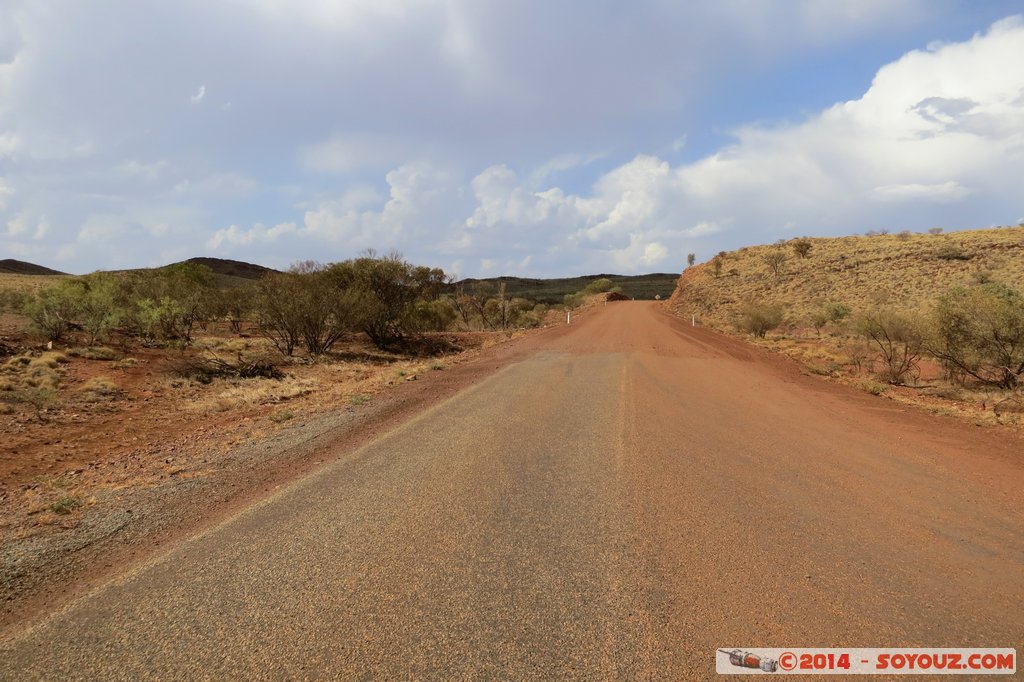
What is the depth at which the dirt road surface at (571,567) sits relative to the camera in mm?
3059

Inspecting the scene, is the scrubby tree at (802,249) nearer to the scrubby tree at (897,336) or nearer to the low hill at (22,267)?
the scrubby tree at (897,336)

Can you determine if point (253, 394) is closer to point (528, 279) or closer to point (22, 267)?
point (528, 279)

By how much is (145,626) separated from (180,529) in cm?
170

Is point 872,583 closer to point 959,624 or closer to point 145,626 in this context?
point 959,624

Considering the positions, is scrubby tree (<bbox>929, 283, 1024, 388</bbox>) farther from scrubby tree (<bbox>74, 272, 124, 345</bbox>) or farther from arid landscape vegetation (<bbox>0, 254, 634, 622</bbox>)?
scrubby tree (<bbox>74, 272, 124, 345</bbox>)

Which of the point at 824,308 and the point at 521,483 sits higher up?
the point at 824,308

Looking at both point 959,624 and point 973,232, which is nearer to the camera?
point 959,624

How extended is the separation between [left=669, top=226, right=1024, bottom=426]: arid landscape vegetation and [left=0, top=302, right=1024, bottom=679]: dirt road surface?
20.0ft

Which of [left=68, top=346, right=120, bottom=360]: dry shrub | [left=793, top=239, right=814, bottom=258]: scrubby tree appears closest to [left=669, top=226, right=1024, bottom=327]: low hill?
[left=793, top=239, right=814, bottom=258]: scrubby tree

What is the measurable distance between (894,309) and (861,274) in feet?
72.0

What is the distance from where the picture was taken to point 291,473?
21.0 ft

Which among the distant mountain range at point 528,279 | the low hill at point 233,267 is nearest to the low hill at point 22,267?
the distant mountain range at point 528,279

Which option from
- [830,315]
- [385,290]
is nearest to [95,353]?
[385,290]

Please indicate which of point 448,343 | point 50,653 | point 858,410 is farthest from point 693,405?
point 448,343
